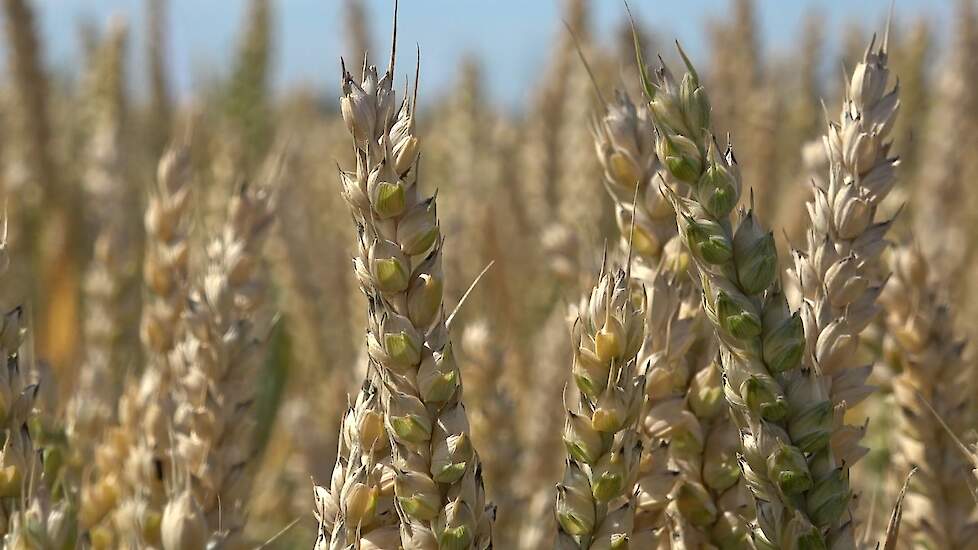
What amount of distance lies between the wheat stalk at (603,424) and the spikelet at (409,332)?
42 millimetres

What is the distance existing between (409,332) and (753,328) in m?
0.14

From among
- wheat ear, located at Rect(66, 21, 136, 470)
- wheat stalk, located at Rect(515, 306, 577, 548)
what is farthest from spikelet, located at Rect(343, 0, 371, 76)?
wheat stalk, located at Rect(515, 306, 577, 548)

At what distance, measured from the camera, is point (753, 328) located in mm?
404

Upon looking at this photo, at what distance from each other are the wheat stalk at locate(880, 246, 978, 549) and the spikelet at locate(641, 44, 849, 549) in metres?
0.25

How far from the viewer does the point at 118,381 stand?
48.6 inches

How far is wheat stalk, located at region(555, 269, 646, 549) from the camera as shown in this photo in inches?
16.3

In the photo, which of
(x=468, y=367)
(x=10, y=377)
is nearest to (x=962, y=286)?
(x=468, y=367)

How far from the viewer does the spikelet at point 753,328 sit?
41 cm

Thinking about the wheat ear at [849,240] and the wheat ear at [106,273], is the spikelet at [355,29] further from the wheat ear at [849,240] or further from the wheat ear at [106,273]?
the wheat ear at [849,240]

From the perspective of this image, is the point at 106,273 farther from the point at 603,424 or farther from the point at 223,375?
the point at 603,424

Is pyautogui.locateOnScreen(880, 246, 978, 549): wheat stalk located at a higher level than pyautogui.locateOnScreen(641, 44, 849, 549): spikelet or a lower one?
lower

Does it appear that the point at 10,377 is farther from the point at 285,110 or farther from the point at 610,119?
the point at 285,110

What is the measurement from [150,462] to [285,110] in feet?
9.10

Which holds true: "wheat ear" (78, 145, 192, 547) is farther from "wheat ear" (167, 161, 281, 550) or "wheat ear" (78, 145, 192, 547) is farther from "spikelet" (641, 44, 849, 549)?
"spikelet" (641, 44, 849, 549)
